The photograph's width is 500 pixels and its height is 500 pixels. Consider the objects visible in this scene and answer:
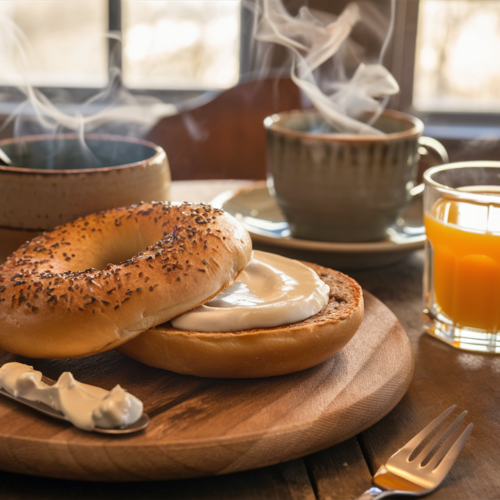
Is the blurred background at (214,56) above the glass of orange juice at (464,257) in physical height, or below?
above

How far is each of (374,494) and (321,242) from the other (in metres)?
0.73

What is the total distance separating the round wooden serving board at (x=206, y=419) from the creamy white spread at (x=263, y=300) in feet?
0.26

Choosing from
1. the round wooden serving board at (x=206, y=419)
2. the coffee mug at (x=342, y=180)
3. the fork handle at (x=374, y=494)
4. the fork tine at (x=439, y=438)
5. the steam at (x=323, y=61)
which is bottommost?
the fork handle at (x=374, y=494)

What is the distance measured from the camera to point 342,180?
1353 mm

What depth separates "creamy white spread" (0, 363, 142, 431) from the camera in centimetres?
70

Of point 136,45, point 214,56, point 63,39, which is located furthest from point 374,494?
point 63,39

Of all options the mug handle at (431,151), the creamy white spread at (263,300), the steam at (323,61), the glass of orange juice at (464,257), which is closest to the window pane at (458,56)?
the mug handle at (431,151)

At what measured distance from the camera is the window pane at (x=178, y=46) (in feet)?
12.7

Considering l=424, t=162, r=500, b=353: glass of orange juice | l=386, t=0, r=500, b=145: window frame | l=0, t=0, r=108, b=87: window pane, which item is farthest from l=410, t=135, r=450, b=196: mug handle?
l=0, t=0, r=108, b=87: window pane

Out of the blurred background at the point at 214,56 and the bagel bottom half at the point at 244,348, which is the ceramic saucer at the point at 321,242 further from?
the blurred background at the point at 214,56

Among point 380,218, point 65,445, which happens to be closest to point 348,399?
point 65,445

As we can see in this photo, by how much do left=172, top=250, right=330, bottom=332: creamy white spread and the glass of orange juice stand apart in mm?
242

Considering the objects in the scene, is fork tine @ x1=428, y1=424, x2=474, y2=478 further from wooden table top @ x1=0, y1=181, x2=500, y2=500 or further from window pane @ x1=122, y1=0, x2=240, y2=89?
window pane @ x1=122, y1=0, x2=240, y2=89

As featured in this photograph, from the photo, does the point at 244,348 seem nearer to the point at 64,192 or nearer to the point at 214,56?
the point at 64,192
